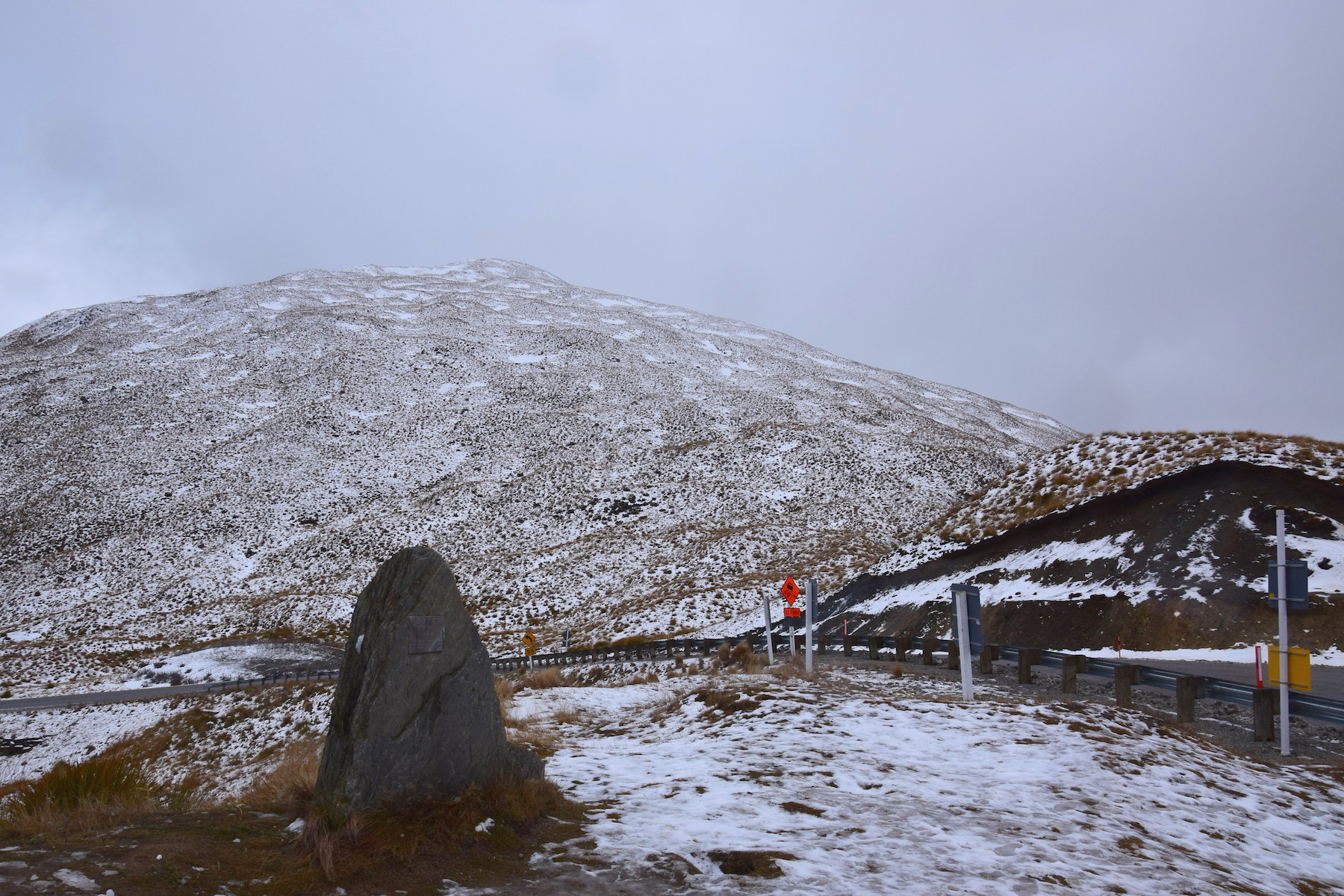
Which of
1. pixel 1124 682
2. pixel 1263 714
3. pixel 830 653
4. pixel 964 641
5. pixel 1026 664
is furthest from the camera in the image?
pixel 830 653

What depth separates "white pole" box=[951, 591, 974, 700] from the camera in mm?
11992

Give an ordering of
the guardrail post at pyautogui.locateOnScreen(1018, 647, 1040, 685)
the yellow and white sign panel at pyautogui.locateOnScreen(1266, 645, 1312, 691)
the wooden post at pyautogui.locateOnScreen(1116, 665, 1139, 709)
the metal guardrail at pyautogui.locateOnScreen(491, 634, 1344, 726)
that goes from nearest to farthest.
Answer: the yellow and white sign panel at pyautogui.locateOnScreen(1266, 645, 1312, 691)
the metal guardrail at pyautogui.locateOnScreen(491, 634, 1344, 726)
the wooden post at pyautogui.locateOnScreen(1116, 665, 1139, 709)
the guardrail post at pyautogui.locateOnScreen(1018, 647, 1040, 685)

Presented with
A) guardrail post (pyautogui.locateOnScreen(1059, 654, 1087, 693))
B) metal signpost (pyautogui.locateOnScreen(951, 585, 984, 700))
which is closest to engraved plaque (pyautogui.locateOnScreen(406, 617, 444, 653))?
metal signpost (pyautogui.locateOnScreen(951, 585, 984, 700))

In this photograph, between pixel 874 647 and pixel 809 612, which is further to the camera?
pixel 874 647

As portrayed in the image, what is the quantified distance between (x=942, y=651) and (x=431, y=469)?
171ft

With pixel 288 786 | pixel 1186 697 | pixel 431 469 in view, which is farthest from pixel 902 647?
pixel 431 469

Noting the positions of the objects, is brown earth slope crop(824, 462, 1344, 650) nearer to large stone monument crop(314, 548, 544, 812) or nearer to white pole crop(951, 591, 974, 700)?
white pole crop(951, 591, 974, 700)

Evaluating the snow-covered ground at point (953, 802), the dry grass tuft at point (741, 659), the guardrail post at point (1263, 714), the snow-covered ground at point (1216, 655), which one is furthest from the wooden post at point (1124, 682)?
the dry grass tuft at point (741, 659)

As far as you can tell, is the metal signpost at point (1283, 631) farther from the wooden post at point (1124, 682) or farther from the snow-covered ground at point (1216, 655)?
the snow-covered ground at point (1216, 655)

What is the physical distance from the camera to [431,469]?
64.5 meters

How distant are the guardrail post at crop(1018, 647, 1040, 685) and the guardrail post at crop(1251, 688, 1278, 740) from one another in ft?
16.5

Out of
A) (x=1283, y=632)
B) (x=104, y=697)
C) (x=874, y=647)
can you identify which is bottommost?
(x=104, y=697)

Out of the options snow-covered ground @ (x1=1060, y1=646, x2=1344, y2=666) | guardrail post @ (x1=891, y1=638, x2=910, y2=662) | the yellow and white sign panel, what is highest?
the yellow and white sign panel

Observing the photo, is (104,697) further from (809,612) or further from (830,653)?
(809,612)
